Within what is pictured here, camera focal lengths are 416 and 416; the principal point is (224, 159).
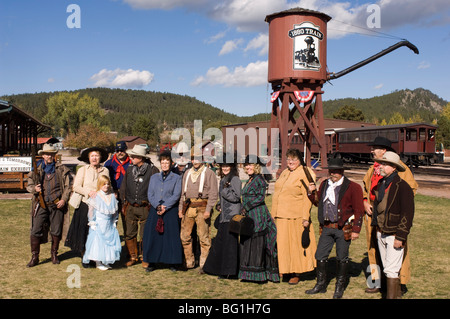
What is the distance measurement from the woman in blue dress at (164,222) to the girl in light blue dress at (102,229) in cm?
55

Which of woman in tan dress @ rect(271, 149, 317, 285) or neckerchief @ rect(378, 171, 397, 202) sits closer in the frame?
neckerchief @ rect(378, 171, 397, 202)

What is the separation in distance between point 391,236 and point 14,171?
611 inches

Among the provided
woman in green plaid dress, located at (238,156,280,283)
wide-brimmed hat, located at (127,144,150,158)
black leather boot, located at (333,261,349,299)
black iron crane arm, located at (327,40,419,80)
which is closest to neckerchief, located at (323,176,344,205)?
black leather boot, located at (333,261,349,299)

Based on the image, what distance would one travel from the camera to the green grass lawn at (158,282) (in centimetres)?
570

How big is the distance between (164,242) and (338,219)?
288 centimetres

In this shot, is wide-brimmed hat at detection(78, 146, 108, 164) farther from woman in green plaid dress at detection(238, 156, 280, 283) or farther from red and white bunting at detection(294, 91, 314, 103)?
red and white bunting at detection(294, 91, 314, 103)

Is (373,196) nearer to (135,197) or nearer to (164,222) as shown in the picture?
(164,222)

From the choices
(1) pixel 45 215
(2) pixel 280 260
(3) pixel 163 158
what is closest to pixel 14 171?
(1) pixel 45 215

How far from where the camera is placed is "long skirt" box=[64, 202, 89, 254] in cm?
701

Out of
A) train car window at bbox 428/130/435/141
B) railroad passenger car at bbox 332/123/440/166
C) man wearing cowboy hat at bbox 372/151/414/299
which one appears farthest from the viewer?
train car window at bbox 428/130/435/141

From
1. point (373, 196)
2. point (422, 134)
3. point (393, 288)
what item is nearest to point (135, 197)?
point (373, 196)

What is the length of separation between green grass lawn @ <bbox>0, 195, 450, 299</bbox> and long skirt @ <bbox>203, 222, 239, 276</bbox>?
6.1 inches
